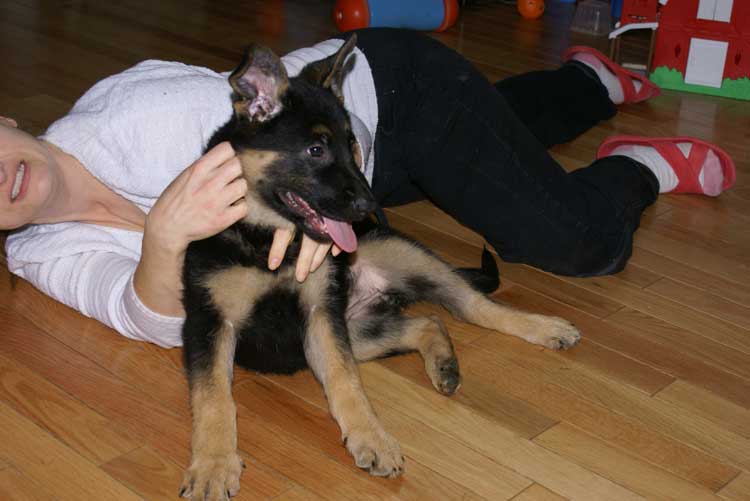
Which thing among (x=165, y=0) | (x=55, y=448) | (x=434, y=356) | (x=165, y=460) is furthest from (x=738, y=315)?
(x=165, y=0)

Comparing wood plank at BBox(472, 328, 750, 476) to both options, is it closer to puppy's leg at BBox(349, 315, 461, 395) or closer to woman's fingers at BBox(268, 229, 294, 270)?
puppy's leg at BBox(349, 315, 461, 395)

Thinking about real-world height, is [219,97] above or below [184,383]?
above

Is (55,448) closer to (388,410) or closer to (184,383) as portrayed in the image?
(184,383)

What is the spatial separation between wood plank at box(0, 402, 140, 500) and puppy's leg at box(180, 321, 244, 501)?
6.4 inches

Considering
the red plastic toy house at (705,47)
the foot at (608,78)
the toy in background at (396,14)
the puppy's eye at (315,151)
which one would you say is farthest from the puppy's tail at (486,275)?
the toy in background at (396,14)

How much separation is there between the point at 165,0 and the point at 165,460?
540 cm

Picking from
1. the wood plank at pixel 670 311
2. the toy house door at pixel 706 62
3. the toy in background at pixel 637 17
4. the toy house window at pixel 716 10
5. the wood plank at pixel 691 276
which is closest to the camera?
the wood plank at pixel 670 311

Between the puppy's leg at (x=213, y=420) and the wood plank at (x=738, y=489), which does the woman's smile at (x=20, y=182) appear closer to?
the puppy's leg at (x=213, y=420)

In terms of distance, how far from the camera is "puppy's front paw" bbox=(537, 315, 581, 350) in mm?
2645

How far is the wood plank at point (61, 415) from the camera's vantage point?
2164mm

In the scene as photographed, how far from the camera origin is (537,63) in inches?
218

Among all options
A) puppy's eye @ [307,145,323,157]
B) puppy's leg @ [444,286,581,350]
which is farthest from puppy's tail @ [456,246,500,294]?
puppy's eye @ [307,145,323,157]

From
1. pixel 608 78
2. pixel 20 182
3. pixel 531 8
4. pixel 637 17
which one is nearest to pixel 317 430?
pixel 20 182

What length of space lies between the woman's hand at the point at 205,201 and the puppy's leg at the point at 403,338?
0.57m
